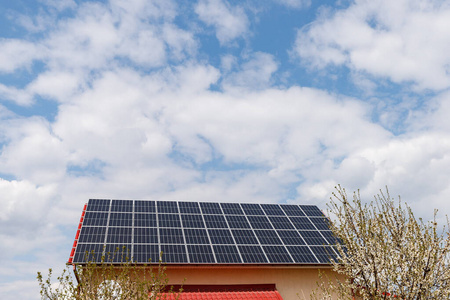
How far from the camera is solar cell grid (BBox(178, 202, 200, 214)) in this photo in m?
25.5

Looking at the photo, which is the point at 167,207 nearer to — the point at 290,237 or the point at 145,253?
the point at 145,253

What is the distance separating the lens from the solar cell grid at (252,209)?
2662 centimetres

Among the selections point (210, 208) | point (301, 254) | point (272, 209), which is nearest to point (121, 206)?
point (210, 208)

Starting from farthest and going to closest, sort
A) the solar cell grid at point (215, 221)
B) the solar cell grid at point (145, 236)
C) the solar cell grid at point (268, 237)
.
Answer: the solar cell grid at point (215, 221) → the solar cell grid at point (268, 237) → the solar cell grid at point (145, 236)

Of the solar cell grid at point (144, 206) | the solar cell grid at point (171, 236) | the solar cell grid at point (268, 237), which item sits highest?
the solar cell grid at point (144, 206)

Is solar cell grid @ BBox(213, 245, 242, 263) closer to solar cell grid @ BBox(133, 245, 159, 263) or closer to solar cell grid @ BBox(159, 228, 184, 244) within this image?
solar cell grid @ BBox(159, 228, 184, 244)

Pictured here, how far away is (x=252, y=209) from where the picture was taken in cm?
2727

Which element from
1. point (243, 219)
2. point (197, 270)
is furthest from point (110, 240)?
point (243, 219)

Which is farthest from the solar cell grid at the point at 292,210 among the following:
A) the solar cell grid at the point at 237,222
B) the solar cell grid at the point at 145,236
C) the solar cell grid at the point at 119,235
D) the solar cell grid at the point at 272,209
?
the solar cell grid at the point at 119,235

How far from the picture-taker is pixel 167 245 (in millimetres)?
21328

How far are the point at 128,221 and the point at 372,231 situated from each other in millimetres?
14301

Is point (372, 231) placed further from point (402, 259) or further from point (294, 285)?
point (294, 285)

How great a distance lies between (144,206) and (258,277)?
28.8 ft

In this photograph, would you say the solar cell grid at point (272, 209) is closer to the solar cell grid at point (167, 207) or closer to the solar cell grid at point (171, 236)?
the solar cell grid at point (167, 207)
